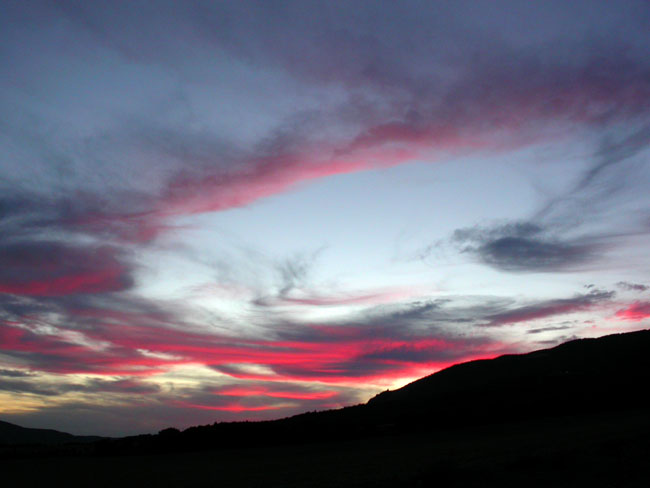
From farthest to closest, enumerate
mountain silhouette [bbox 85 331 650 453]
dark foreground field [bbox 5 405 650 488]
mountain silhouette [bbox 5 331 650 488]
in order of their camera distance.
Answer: mountain silhouette [bbox 85 331 650 453] < mountain silhouette [bbox 5 331 650 488] < dark foreground field [bbox 5 405 650 488]

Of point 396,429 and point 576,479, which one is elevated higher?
point 396,429

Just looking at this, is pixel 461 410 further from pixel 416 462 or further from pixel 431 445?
pixel 416 462

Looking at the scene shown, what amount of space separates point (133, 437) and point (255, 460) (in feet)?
108

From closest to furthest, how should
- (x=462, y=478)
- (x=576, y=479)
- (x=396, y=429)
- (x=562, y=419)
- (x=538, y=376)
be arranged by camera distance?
(x=576, y=479)
(x=462, y=478)
(x=562, y=419)
(x=396, y=429)
(x=538, y=376)

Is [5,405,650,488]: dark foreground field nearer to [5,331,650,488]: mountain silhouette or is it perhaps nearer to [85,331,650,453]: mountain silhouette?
[5,331,650,488]: mountain silhouette

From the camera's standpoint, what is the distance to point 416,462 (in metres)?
39.0

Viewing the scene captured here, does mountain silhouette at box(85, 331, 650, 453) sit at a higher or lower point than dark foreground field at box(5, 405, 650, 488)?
higher

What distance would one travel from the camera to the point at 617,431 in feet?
132

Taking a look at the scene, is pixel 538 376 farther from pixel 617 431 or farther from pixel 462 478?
pixel 462 478

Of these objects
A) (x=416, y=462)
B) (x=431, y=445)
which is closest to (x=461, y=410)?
(x=431, y=445)

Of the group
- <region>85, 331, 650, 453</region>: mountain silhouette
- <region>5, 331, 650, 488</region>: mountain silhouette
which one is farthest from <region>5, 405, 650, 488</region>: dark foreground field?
<region>85, 331, 650, 453</region>: mountain silhouette

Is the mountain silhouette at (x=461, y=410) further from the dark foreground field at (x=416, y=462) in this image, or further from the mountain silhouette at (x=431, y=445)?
the dark foreground field at (x=416, y=462)

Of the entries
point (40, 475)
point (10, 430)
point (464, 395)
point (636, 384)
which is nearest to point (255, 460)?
point (40, 475)

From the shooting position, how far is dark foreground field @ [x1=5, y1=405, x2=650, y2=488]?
29.9m
